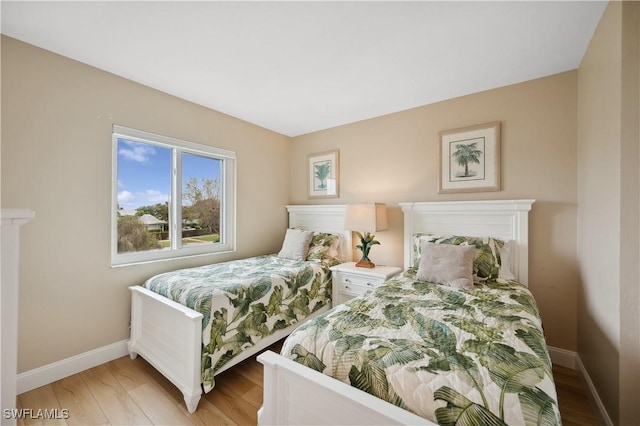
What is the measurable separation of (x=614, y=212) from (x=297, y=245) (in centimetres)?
253

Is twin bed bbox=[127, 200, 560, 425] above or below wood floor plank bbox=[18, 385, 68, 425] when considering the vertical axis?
above

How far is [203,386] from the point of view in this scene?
1.71 meters

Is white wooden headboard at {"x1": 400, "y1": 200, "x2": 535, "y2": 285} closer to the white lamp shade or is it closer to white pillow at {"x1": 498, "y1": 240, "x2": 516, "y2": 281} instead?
white pillow at {"x1": 498, "y1": 240, "x2": 516, "y2": 281}

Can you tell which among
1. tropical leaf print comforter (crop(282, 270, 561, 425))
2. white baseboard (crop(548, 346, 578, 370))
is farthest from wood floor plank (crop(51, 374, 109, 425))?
white baseboard (crop(548, 346, 578, 370))

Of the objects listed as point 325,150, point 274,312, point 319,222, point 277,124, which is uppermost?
point 277,124

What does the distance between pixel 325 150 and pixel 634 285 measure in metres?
2.99

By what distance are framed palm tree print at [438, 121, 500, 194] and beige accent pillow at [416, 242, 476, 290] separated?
2.53 feet

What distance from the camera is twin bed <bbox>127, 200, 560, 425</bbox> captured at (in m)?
0.89

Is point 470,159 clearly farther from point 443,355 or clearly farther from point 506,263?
point 443,355

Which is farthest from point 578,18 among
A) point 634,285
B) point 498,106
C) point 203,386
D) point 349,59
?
point 203,386

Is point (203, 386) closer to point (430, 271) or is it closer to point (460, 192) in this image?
point (430, 271)

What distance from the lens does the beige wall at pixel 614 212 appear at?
1.35 m

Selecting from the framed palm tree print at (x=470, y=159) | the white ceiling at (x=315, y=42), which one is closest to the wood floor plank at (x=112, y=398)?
the white ceiling at (x=315, y=42)

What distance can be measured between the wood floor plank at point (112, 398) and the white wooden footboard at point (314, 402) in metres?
0.93
